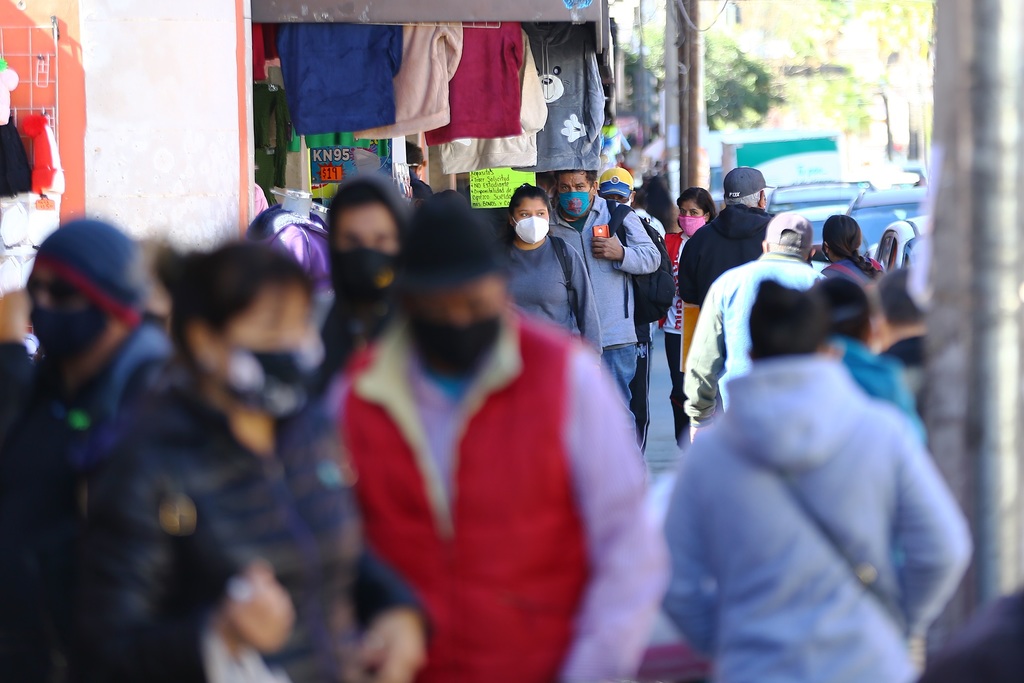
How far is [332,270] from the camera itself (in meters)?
3.76

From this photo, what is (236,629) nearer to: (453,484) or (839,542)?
(453,484)

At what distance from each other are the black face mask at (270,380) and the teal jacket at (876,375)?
2132mm

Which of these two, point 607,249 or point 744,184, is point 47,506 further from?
point 744,184

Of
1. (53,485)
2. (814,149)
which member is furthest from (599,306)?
(814,149)

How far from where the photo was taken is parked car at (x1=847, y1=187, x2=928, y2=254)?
Answer: 52.0 feet

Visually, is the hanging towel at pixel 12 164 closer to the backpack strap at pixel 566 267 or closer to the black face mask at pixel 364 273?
the backpack strap at pixel 566 267

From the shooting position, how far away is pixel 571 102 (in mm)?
10297

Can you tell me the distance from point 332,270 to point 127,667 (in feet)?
5.14

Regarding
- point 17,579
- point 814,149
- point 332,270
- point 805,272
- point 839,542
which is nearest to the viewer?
point 17,579

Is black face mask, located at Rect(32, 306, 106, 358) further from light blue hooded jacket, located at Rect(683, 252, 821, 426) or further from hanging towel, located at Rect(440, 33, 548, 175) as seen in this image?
hanging towel, located at Rect(440, 33, 548, 175)

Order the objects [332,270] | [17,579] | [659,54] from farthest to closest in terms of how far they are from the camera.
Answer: [659,54]
[332,270]
[17,579]

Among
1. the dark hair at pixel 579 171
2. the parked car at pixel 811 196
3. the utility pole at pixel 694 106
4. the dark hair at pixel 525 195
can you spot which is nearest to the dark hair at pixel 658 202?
the parked car at pixel 811 196

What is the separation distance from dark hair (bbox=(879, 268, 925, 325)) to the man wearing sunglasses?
8.74 ft

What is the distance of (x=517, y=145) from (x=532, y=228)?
2.07m
